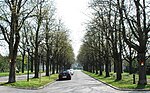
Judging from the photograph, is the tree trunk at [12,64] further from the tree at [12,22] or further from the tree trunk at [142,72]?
the tree trunk at [142,72]

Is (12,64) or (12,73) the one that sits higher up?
(12,64)

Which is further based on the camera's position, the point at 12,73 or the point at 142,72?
the point at 12,73

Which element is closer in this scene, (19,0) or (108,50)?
(19,0)

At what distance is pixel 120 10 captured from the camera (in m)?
28.9

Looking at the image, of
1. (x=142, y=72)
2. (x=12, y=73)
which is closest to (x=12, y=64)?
(x=12, y=73)

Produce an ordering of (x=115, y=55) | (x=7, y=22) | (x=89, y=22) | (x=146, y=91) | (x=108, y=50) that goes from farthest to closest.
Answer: (x=108, y=50)
(x=89, y=22)
(x=115, y=55)
(x=7, y=22)
(x=146, y=91)

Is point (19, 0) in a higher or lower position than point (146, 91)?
higher

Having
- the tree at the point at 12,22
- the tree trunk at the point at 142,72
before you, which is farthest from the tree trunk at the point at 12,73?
the tree trunk at the point at 142,72

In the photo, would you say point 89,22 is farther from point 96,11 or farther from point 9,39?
point 9,39

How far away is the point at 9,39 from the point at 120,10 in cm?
1069

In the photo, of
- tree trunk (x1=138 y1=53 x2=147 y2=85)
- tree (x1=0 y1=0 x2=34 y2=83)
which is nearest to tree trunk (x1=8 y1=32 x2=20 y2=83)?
tree (x1=0 y1=0 x2=34 y2=83)

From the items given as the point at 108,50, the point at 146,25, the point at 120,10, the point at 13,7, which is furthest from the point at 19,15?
the point at 108,50

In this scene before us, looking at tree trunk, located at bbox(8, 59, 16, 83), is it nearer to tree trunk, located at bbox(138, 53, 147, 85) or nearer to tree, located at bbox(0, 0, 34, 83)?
tree, located at bbox(0, 0, 34, 83)

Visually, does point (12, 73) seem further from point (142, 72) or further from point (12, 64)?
point (142, 72)
